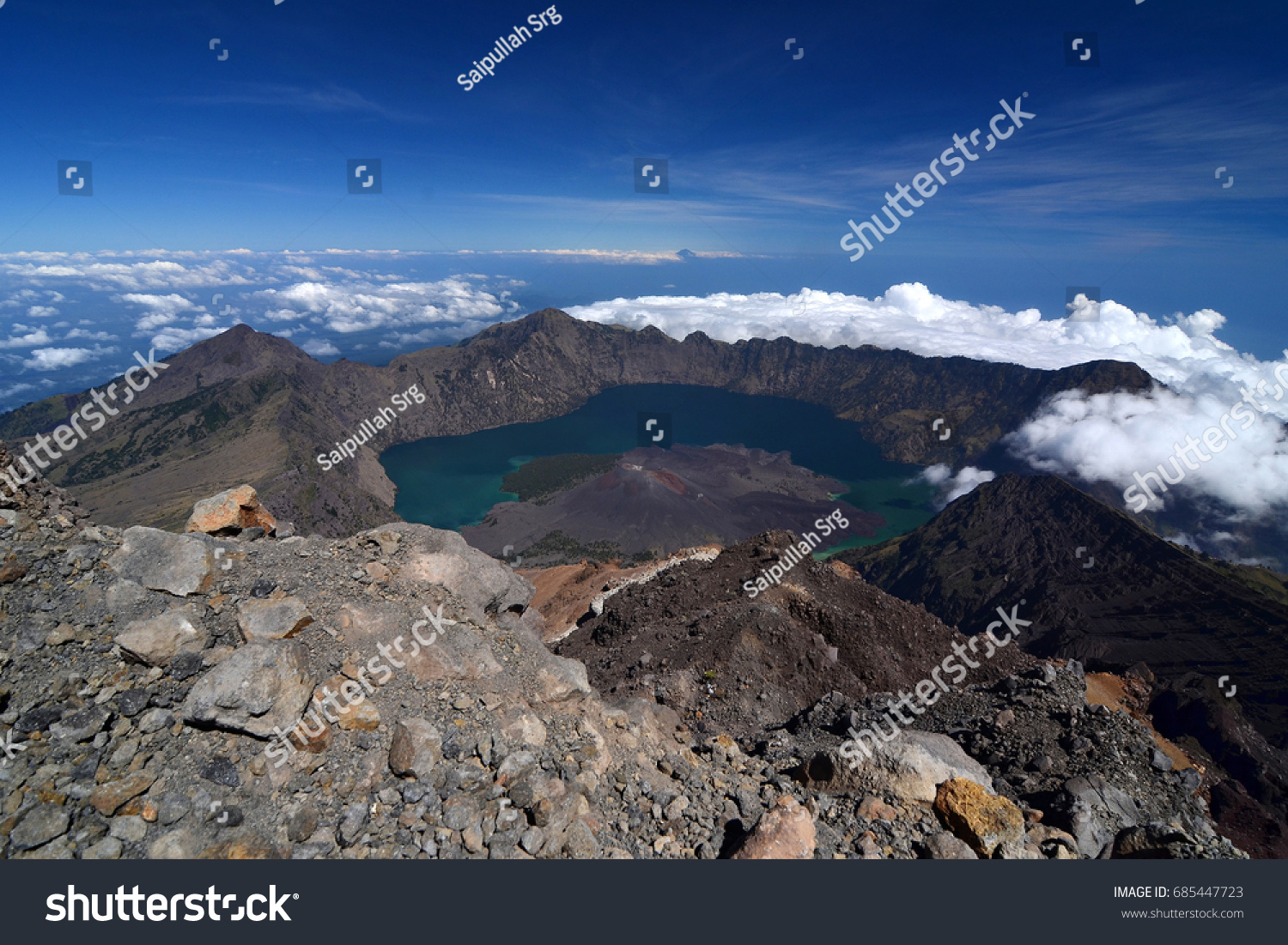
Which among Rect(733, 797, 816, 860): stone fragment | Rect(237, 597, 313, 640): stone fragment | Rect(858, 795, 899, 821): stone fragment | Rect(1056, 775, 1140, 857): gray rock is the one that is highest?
Rect(237, 597, 313, 640): stone fragment

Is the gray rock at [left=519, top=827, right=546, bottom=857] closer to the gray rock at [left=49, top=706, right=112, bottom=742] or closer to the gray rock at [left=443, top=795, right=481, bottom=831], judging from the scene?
the gray rock at [left=443, top=795, right=481, bottom=831]

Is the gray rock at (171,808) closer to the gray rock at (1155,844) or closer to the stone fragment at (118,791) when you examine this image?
the stone fragment at (118,791)

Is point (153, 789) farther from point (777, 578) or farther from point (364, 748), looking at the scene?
point (777, 578)

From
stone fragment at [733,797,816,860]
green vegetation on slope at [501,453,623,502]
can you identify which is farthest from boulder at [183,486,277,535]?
green vegetation on slope at [501,453,623,502]

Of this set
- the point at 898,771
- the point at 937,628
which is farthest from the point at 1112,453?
the point at 898,771

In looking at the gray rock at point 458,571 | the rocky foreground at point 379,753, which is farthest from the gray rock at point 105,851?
the gray rock at point 458,571
